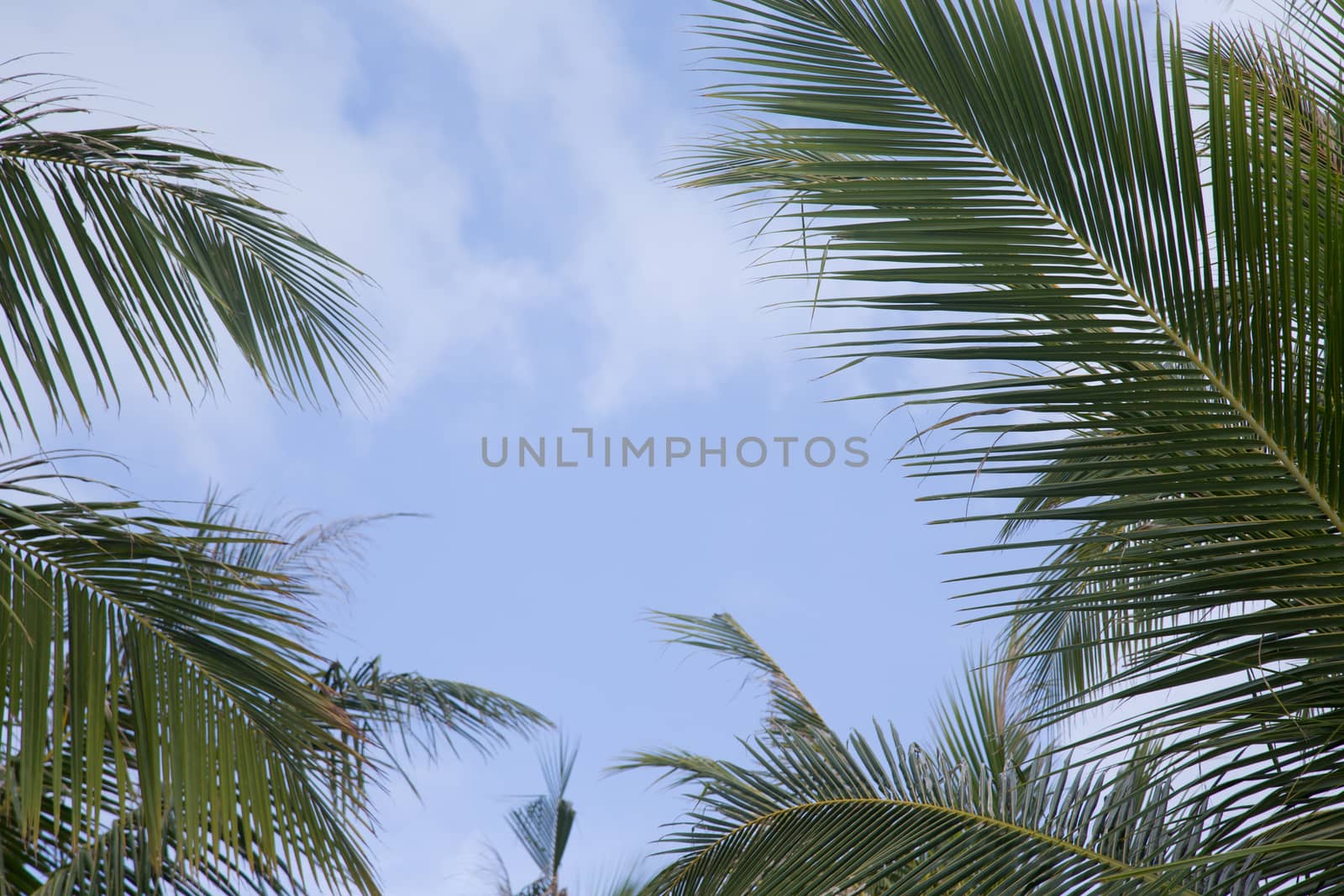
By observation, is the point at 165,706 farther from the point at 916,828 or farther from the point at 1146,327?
the point at 1146,327

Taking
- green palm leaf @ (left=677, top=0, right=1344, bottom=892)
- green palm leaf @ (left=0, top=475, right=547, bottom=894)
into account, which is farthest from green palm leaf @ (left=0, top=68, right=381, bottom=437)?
green palm leaf @ (left=677, top=0, right=1344, bottom=892)

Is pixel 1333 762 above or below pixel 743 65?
below

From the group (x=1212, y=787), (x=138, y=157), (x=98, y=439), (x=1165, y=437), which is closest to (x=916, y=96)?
(x=1165, y=437)

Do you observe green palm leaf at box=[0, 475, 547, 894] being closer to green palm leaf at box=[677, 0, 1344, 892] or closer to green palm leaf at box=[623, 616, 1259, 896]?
green palm leaf at box=[623, 616, 1259, 896]

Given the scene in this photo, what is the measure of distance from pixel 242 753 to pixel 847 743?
1.86m

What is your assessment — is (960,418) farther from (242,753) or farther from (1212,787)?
(242,753)

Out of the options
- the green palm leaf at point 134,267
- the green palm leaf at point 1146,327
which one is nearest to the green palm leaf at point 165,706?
the green palm leaf at point 134,267

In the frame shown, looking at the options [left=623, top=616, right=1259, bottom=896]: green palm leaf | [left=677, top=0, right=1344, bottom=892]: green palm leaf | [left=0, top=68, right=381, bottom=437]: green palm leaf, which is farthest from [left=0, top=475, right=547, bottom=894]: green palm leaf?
[left=677, top=0, right=1344, bottom=892]: green palm leaf

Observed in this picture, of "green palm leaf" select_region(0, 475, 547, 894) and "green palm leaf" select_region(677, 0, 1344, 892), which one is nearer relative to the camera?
"green palm leaf" select_region(677, 0, 1344, 892)

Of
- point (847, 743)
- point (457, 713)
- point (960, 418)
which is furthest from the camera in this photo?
point (457, 713)

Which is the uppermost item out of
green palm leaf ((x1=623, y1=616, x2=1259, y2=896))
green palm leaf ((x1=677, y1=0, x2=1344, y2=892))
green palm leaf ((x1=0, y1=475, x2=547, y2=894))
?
green palm leaf ((x1=677, y1=0, x2=1344, y2=892))

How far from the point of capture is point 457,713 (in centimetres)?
753

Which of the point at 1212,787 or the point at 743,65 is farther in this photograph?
the point at 743,65

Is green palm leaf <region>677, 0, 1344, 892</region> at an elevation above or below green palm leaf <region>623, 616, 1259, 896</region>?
above
